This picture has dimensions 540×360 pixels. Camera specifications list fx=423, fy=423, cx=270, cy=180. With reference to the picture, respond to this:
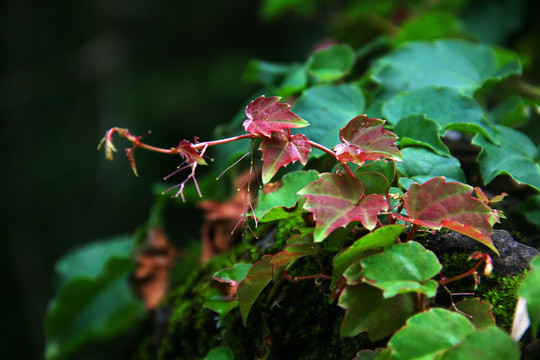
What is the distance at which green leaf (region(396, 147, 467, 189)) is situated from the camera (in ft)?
2.23

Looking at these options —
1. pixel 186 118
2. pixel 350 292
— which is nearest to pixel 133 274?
pixel 350 292

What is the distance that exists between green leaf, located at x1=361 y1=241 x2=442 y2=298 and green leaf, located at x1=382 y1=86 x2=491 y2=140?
0.33 metres

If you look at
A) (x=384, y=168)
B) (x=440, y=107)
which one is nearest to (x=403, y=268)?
(x=384, y=168)

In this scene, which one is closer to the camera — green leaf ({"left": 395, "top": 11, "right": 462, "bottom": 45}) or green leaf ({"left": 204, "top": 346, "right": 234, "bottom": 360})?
green leaf ({"left": 204, "top": 346, "right": 234, "bottom": 360})

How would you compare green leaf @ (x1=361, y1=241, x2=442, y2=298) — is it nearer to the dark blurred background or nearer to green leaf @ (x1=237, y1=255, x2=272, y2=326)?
green leaf @ (x1=237, y1=255, x2=272, y2=326)

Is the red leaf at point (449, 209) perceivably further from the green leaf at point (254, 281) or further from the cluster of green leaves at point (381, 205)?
the green leaf at point (254, 281)

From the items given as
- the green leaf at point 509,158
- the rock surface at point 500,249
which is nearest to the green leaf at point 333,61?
the green leaf at point 509,158

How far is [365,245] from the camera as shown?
1.73 ft

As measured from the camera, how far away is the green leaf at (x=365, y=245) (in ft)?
1.70

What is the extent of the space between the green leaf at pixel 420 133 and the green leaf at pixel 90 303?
2.62ft

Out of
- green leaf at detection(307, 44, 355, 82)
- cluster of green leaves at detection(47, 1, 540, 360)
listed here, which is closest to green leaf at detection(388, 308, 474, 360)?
cluster of green leaves at detection(47, 1, 540, 360)

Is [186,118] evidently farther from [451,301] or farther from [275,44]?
[451,301]

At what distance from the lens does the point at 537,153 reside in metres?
0.76

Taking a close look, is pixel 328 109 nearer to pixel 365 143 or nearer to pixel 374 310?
pixel 365 143
